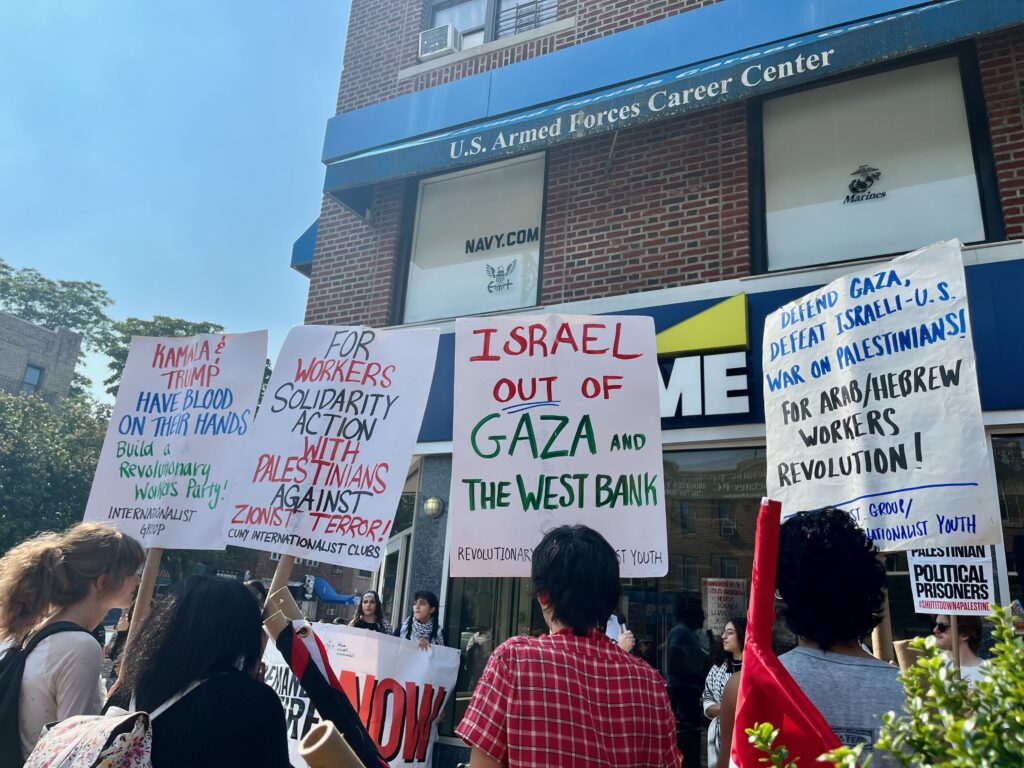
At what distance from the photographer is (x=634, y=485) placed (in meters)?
3.60

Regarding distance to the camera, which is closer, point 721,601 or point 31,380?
point 721,601

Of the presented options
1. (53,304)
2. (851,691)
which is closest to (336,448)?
(851,691)

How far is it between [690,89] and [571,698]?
18.8 feet

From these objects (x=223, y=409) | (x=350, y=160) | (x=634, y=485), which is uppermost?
(x=350, y=160)

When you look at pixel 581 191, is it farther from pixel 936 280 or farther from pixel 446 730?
pixel 446 730

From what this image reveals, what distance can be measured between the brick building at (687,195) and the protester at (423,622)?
1.09ft

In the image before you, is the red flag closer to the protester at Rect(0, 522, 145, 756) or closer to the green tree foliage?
the protester at Rect(0, 522, 145, 756)

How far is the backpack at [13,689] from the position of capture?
7.50ft

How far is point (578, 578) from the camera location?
6.97 ft

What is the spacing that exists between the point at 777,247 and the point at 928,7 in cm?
209

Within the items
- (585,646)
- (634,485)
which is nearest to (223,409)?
(634,485)

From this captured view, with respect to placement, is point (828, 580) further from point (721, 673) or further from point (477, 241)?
point (477, 241)

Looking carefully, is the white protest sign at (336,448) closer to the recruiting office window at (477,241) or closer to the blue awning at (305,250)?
the recruiting office window at (477,241)

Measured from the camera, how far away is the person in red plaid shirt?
1.90 meters
